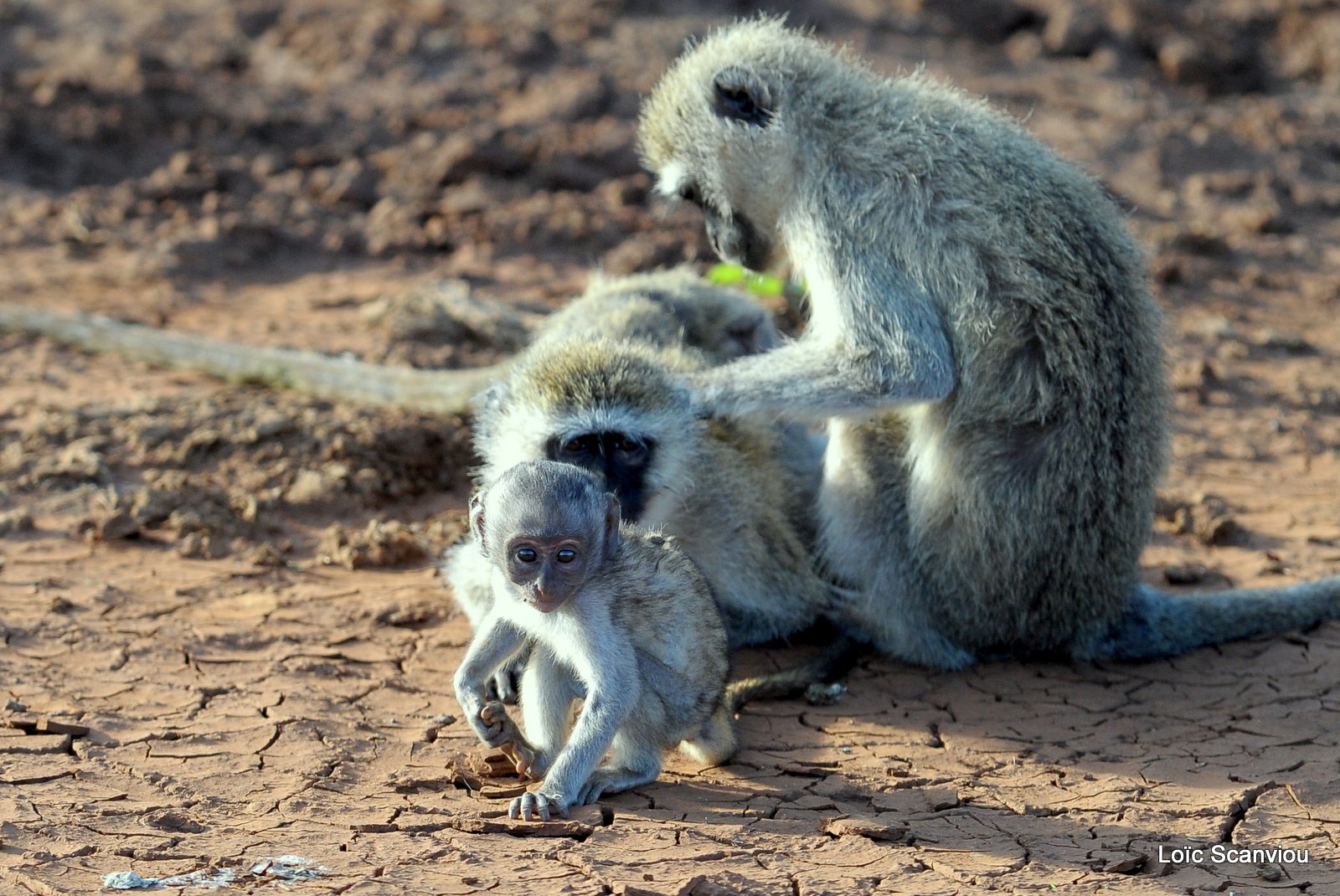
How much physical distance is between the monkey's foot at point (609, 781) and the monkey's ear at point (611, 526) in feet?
1.96

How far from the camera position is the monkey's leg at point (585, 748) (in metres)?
3.94

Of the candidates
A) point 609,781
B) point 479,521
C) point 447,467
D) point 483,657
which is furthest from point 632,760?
point 447,467

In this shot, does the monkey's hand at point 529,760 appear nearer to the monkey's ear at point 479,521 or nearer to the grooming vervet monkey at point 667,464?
the monkey's ear at point 479,521

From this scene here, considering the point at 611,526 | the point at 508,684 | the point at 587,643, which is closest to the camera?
the point at 587,643

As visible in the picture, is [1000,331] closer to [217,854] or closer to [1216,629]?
[1216,629]

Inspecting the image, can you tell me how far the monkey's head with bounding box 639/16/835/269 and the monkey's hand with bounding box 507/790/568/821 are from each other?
2.38 metres

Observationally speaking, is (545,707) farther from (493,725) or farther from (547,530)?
(547,530)

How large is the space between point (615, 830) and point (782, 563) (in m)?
1.72

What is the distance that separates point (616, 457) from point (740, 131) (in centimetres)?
130

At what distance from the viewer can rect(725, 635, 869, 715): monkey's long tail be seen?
5.02 m

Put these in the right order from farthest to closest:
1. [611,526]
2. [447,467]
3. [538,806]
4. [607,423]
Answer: [447,467]
[607,423]
[611,526]
[538,806]

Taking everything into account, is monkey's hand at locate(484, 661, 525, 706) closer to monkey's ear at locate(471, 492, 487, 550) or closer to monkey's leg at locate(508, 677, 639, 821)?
monkey's ear at locate(471, 492, 487, 550)
